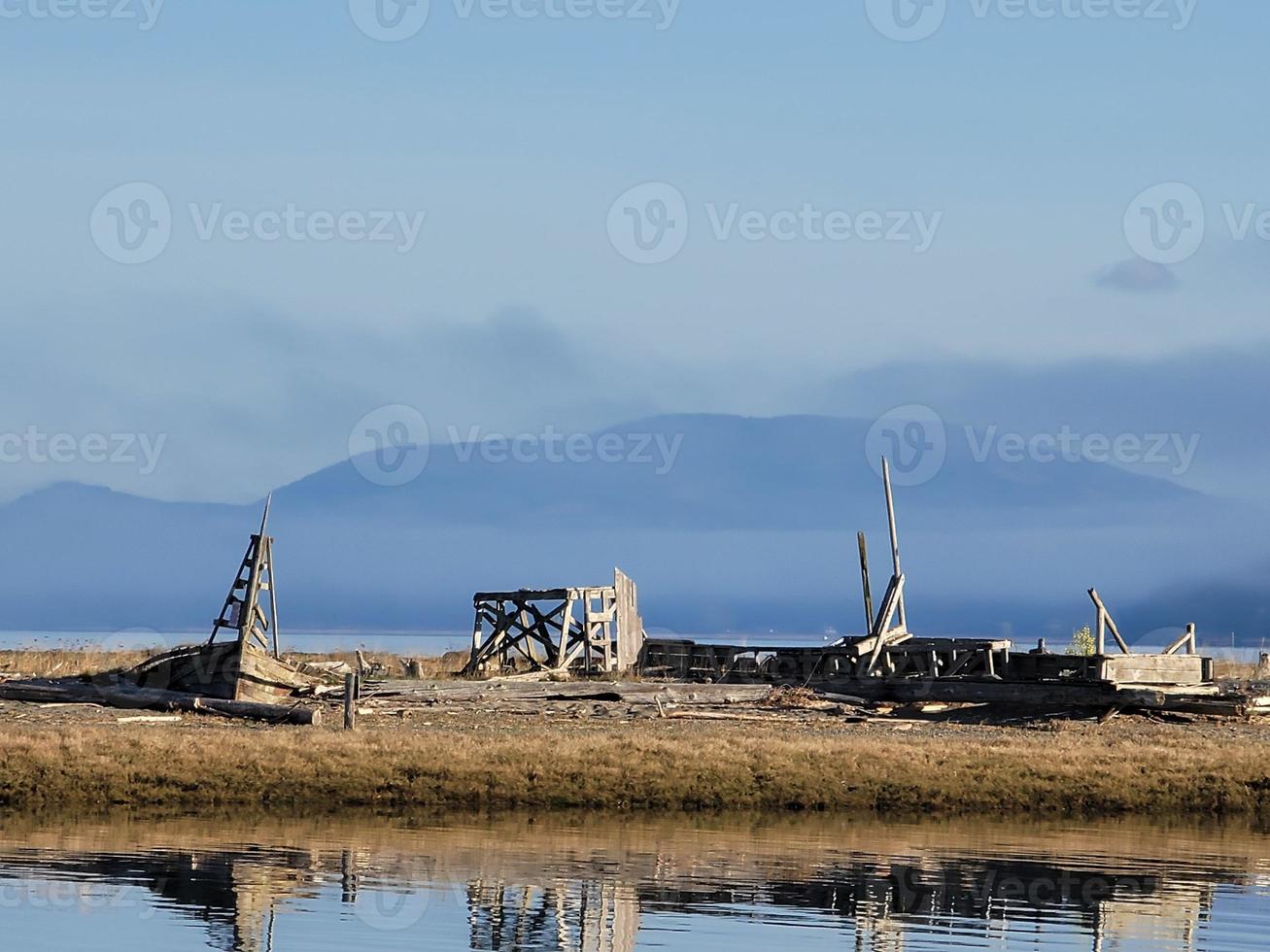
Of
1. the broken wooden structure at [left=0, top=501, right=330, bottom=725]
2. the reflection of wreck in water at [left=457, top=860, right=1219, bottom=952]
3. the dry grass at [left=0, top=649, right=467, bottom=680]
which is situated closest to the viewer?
the reflection of wreck in water at [left=457, top=860, right=1219, bottom=952]

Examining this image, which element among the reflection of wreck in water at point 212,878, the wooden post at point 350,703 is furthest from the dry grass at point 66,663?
the reflection of wreck in water at point 212,878

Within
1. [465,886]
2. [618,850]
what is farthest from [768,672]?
[465,886]

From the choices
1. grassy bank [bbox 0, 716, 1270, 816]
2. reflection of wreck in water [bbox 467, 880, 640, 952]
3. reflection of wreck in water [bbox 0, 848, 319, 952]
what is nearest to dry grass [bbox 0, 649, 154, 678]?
grassy bank [bbox 0, 716, 1270, 816]

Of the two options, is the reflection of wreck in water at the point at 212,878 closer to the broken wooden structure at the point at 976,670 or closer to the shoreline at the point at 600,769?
the shoreline at the point at 600,769

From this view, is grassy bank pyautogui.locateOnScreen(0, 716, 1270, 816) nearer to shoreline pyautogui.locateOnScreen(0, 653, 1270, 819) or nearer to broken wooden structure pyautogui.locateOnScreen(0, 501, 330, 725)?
shoreline pyautogui.locateOnScreen(0, 653, 1270, 819)

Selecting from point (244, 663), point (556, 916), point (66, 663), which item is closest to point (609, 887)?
point (556, 916)

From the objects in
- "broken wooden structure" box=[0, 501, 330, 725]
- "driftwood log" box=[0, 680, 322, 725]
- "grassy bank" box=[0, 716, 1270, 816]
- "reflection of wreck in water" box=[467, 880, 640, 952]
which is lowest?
"reflection of wreck in water" box=[467, 880, 640, 952]

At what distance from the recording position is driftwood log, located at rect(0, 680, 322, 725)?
37125 millimetres

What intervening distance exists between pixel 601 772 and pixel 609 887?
8.43 m

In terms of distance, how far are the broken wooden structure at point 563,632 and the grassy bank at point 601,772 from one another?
16.8 meters

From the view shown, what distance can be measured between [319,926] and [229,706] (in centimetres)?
1823

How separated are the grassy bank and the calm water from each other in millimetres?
1840

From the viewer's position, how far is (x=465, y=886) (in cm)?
2267

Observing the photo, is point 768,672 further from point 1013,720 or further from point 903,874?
point 903,874
